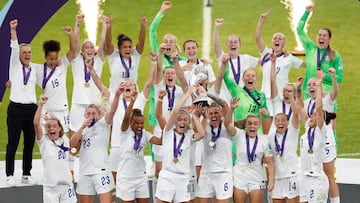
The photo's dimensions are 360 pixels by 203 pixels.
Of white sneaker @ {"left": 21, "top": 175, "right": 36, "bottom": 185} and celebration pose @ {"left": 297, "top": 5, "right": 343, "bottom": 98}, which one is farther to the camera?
white sneaker @ {"left": 21, "top": 175, "right": 36, "bottom": 185}

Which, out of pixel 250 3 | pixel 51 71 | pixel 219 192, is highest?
pixel 250 3

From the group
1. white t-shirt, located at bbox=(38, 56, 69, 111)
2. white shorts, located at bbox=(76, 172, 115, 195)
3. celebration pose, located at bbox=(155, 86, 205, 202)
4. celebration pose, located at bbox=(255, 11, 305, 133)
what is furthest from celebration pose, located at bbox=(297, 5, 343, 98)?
white shorts, located at bbox=(76, 172, 115, 195)

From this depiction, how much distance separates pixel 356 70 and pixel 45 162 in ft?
34.7

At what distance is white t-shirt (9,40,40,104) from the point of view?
17953 mm

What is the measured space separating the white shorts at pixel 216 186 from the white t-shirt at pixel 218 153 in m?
0.07

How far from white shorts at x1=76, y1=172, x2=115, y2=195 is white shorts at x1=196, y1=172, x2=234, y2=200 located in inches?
41.1

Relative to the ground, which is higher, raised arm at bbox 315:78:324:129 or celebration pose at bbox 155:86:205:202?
raised arm at bbox 315:78:324:129

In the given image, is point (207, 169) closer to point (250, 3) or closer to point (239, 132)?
point (239, 132)

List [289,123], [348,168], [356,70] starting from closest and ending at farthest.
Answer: [289,123] → [348,168] → [356,70]

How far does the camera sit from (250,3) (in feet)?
94.1

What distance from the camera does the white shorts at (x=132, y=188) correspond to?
15891 millimetres

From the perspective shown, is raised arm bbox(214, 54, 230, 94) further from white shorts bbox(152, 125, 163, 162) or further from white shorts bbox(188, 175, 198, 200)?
white shorts bbox(188, 175, 198, 200)

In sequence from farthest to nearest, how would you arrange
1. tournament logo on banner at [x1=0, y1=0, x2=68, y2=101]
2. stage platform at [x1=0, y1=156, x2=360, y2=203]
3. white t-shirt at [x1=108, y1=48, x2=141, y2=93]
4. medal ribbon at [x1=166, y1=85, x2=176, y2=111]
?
tournament logo on banner at [x1=0, y1=0, x2=68, y2=101]
white t-shirt at [x1=108, y1=48, x2=141, y2=93]
stage platform at [x1=0, y1=156, x2=360, y2=203]
medal ribbon at [x1=166, y1=85, x2=176, y2=111]

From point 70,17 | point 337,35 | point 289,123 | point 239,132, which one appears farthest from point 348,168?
point 70,17
